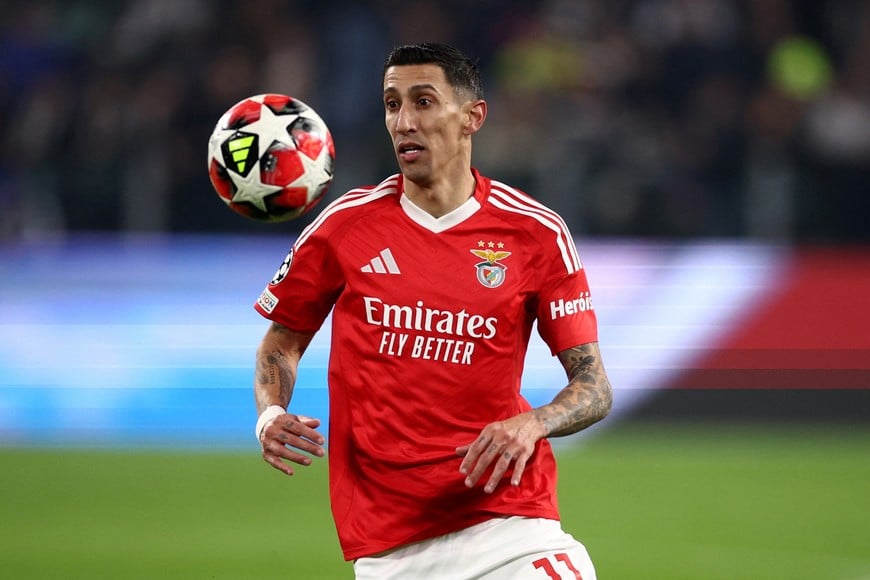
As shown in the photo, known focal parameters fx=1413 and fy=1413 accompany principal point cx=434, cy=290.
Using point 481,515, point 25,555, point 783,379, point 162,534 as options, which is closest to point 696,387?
point 783,379

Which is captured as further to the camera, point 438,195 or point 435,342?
point 438,195

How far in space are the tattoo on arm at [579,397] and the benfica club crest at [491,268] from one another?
1.02ft

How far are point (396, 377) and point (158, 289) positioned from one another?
23.2 feet

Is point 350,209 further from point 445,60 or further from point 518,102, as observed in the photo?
point 518,102

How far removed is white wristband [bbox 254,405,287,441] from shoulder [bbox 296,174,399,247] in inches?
21.7

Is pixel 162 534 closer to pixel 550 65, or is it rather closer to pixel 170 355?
pixel 170 355

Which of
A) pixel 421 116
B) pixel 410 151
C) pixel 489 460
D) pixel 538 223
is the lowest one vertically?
pixel 489 460

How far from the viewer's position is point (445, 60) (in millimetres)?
4395

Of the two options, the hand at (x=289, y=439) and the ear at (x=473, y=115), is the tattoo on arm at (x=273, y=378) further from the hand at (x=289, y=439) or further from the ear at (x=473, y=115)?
the ear at (x=473, y=115)

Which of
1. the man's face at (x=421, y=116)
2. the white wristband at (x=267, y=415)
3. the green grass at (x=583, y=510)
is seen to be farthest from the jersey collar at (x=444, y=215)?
the green grass at (x=583, y=510)

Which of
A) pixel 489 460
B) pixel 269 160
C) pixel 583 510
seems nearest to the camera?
pixel 489 460

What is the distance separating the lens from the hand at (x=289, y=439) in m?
3.94

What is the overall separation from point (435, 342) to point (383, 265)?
1.01ft

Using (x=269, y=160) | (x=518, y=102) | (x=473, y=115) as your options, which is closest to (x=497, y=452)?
(x=473, y=115)
